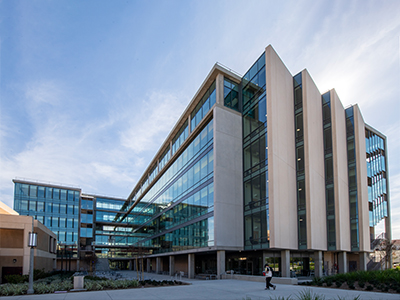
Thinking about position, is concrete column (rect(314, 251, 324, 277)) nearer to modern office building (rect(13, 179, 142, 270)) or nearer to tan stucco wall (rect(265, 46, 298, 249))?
tan stucco wall (rect(265, 46, 298, 249))

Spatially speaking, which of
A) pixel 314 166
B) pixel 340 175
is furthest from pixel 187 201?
pixel 340 175

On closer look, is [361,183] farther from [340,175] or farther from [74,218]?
[74,218]

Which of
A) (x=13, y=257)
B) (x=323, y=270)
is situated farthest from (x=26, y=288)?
(x=323, y=270)

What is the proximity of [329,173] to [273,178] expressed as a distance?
1021cm

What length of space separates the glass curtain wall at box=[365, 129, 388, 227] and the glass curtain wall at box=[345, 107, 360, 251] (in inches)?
172

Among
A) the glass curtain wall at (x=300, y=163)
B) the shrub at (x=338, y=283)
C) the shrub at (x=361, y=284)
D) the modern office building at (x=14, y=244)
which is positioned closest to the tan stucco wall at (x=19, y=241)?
the modern office building at (x=14, y=244)

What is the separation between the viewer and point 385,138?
46.0 meters

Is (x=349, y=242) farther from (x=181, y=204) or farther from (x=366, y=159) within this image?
(x=181, y=204)

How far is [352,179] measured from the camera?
117ft

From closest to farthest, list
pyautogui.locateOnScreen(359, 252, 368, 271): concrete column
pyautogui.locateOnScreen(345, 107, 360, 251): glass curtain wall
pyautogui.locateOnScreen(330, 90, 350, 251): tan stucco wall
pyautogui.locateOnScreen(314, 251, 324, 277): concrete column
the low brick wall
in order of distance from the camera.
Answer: the low brick wall < pyautogui.locateOnScreen(314, 251, 324, 277): concrete column < pyautogui.locateOnScreen(330, 90, 350, 251): tan stucco wall < pyautogui.locateOnScreen(345, 107, 360, 251): glass curtain wall < pyautogui.locateOnScreen(359, 252, 368, 271): concrete column

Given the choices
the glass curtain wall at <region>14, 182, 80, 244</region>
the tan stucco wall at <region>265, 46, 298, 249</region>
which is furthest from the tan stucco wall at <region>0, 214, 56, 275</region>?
the glass curtain wall at <region>14, 182, 80, 244</region>

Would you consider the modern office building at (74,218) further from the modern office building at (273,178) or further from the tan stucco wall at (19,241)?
the modern office building at (273,178)

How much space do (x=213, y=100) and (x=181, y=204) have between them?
14086 mm

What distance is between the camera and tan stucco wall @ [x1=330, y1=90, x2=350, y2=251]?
104 feet
